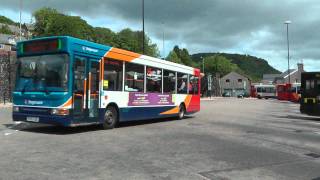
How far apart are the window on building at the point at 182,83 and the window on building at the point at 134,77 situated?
4216 millimetres

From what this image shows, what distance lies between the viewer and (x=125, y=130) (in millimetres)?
16281

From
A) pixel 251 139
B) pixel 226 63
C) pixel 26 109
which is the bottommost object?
pixel 251 139

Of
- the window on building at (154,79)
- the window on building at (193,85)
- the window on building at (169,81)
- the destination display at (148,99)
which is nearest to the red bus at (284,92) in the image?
the window on building at (193,85)

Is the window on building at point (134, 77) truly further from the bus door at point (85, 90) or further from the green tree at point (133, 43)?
the green tree at point (133, 43)

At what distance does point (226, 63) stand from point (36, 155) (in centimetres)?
16997

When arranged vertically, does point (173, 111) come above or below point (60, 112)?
below

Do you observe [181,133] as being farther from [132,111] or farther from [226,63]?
[226,63]

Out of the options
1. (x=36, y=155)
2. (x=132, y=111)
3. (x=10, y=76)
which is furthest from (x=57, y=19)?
(x=36, y=155)

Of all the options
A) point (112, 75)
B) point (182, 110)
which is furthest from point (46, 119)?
point (182, 110)

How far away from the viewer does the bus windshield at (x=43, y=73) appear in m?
14.0

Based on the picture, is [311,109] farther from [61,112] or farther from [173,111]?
[61,112]

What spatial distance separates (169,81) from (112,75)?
552 centimetres

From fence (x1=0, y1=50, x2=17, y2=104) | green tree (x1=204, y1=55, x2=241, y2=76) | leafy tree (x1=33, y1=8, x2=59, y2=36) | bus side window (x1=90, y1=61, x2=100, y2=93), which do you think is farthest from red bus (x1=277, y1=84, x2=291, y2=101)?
green tree (x1=204, y1=55, x2=241, y2=76)

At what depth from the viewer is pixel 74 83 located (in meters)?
14.2
